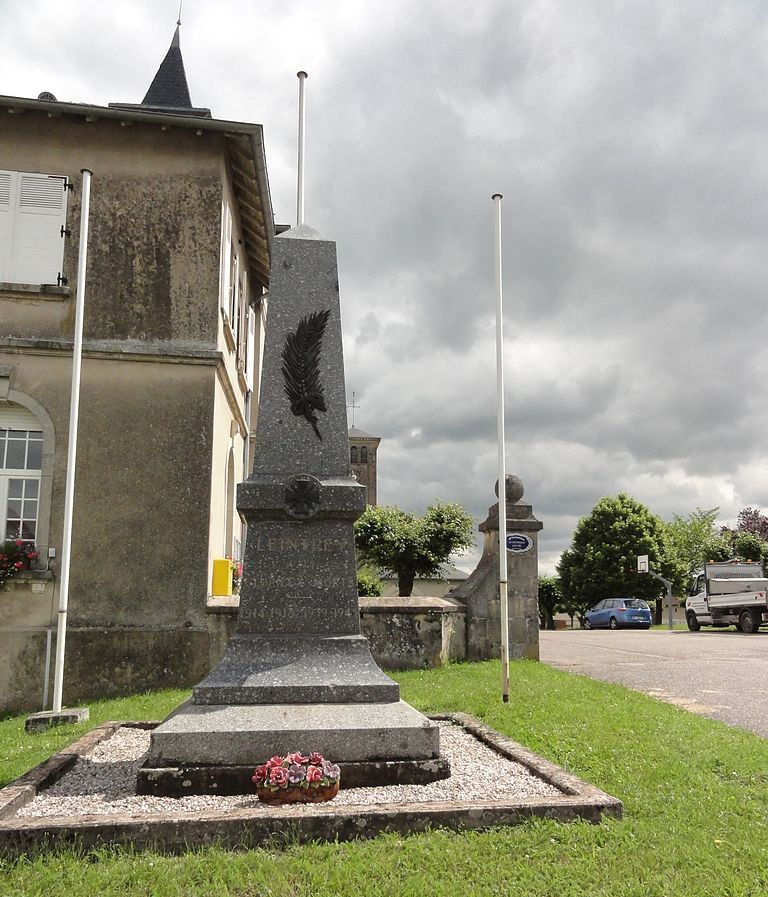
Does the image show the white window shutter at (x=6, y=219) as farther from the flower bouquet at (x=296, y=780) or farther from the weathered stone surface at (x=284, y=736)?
the flower bouquet at (x=296, y=780)

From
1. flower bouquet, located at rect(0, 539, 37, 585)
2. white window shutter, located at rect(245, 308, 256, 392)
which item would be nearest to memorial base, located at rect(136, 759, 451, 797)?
flower bouquet, located at rect(0, 539, 37, 585)

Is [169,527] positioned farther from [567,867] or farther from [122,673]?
[567,867]

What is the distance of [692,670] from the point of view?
12484mm

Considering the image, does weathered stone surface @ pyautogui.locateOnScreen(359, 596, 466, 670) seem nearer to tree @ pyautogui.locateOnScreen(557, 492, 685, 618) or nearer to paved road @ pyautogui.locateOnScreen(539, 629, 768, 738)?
paved road @ pyautogui.locateOnScreen(539, 629, 768, 738)

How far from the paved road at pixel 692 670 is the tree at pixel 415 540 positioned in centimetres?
795

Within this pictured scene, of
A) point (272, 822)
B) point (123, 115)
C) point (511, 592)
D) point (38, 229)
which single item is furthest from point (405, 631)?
point (123, 115)

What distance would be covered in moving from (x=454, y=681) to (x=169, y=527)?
4.26 meters

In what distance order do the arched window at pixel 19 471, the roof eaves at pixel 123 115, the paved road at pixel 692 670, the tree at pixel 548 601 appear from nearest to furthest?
the paved road at pixel 692 670
the arched window at pixel 19 471
the roof eaves at pixel 123 115
the tree at pixel 548 601

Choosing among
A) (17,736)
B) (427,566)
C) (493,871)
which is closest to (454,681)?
(17,736)

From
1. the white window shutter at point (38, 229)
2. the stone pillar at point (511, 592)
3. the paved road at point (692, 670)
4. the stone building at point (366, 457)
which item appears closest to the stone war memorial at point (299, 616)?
the paved road at point (692, 670)

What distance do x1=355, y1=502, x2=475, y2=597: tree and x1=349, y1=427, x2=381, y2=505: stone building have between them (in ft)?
151

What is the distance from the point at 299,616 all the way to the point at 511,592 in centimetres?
693

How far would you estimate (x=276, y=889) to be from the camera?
3.45m

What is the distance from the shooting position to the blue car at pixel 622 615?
3269cm
